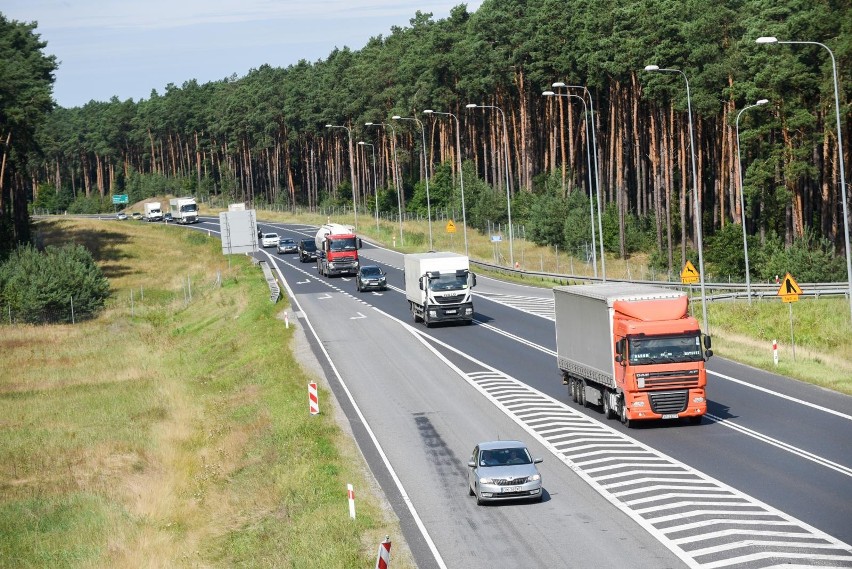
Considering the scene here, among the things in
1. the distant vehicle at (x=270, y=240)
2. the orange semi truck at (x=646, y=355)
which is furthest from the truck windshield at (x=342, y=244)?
the orange semi truck at (x=646, y=355)

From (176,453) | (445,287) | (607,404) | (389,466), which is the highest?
(445,287)

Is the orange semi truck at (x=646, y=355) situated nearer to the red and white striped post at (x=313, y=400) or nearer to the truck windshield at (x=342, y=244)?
the red and white striped post at (x=313, y=400)

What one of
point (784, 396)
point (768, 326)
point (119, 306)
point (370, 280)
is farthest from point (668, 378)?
point (119, 306)

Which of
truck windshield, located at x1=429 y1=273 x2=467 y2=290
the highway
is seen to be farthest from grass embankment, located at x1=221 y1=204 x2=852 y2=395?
truck windshield, located at x1=429 y1=273 x2=467 y2=290

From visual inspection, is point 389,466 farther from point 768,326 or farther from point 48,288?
point 48,288

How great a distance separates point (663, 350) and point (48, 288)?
191ft

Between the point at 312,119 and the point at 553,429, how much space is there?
440ft

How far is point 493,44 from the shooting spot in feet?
386

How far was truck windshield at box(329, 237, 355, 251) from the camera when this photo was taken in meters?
83.8

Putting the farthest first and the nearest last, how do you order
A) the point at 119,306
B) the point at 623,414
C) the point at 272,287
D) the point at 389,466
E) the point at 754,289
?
1. the point at 119,306
2. the point at 272,287
3. the point at 754,289
4. the point at 623,414
5. the point at 389,466

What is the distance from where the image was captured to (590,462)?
2936 cm

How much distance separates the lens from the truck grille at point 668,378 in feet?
104

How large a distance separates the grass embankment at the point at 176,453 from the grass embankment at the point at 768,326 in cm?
1730

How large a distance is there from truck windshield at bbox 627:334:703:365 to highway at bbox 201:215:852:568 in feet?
6.99
